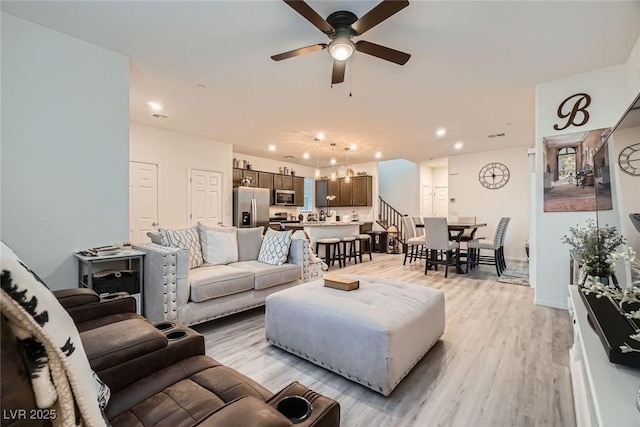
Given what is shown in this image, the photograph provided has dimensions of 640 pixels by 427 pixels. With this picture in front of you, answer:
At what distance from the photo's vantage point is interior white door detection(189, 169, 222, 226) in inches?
231

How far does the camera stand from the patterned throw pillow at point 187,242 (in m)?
3.14

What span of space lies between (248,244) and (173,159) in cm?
294

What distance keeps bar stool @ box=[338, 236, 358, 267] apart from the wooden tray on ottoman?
10.8 ft

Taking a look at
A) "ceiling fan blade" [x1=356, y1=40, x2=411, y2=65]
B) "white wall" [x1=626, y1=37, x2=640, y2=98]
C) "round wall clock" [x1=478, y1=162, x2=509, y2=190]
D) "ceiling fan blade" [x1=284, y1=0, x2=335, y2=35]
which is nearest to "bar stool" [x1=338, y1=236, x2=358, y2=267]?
"round wall clock" [x1=478, y1=162, x2=509, y2=190]

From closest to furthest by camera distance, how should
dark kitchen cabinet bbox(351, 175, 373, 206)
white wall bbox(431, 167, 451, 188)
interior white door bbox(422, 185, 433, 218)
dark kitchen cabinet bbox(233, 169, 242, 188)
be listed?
dark kitchen cabinet bbox(233, 169, 242, 188) < dark kitchen cabinet bbox(351, 175, 373, 206) < interior white door bbox(422, 185, 433, 218) < white wall bbox(431, 167, 451, 188)

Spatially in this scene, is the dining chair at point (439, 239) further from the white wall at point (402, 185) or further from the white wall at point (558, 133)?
the white wall at point (402, 185)

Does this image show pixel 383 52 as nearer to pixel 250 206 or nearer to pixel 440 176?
pixel 250 206

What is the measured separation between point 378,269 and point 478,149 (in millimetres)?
3840

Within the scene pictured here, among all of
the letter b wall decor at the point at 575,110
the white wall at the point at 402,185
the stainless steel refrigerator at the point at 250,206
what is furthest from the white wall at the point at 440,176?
the letter b wall decor at the point at 575,110

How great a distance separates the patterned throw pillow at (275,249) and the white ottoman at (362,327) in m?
1.06

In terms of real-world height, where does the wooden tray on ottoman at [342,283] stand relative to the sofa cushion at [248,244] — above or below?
below

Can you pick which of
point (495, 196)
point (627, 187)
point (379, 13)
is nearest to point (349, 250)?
point (495, 196)

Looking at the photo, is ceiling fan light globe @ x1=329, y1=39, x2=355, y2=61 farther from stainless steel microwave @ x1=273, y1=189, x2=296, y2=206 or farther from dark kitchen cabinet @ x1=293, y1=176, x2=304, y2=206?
dark kitchen cabinet @ x1=293, y1=176, x2=304, y2=206

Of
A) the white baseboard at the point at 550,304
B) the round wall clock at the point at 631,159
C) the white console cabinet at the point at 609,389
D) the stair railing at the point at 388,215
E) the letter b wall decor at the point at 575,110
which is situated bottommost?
the white baseboard at the point at 550,304
